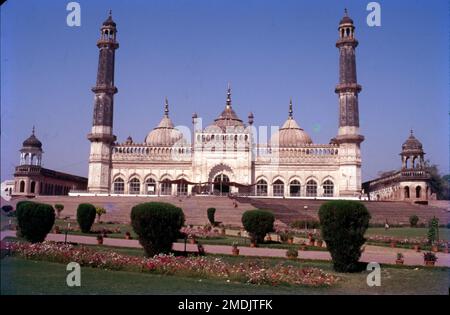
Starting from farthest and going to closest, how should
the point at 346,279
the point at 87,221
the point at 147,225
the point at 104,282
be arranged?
1. the point at 87,221
2. the point at 147,225
3. the point at 346,279
4. the point at 104,282

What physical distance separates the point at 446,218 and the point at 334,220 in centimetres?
2549

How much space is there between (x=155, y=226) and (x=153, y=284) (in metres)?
3.96

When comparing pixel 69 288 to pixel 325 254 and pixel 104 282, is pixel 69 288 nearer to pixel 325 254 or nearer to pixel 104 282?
pixel 104 282

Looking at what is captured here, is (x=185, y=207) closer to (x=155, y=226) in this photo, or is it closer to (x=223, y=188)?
(x=223, y=188)

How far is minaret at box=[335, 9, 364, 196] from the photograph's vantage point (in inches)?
1912

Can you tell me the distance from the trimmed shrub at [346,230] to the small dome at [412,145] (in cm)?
4164

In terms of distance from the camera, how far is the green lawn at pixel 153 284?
8750 millimetres

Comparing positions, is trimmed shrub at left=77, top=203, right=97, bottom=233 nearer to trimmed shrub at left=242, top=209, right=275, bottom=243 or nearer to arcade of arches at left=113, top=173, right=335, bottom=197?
trimmed shrub at left=242, top=209, right=275, bottom=243

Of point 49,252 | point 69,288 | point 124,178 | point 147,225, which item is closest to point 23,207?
point 49,252

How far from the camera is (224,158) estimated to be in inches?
2026

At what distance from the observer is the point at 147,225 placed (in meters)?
13.6

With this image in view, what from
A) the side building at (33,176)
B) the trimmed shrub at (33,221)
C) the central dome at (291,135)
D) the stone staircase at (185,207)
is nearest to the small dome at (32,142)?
the side building at (33,176)

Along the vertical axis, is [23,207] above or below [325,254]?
above
